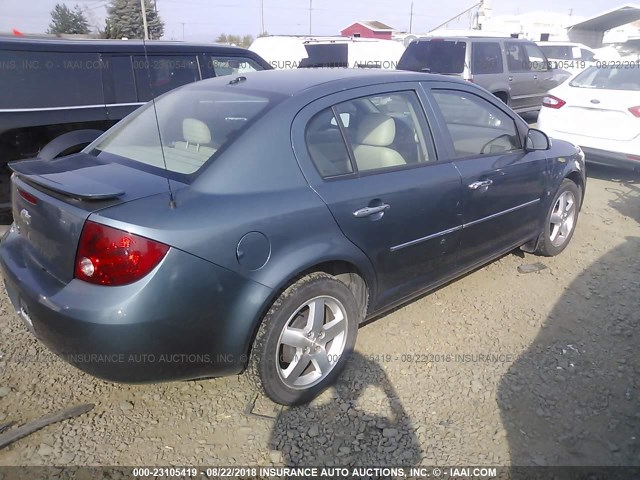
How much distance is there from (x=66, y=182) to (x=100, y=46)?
3.11 m

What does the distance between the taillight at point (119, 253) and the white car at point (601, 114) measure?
19.9 ft

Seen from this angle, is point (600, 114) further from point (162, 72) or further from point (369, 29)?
point (369, 29)

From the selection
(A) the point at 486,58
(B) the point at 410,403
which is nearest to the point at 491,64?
(A) the point at 486,58

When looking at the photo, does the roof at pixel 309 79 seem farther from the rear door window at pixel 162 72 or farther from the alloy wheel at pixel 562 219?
the rear door window at pixel 162 72

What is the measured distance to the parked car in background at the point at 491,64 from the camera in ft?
30.5

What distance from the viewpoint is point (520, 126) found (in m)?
3.88

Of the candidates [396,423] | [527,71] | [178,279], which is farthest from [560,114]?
[178,279]

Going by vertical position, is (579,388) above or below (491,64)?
below

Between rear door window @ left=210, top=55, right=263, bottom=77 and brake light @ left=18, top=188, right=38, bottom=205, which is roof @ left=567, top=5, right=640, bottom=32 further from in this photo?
brake light @ left=18, top=188, right=38, bottom=205

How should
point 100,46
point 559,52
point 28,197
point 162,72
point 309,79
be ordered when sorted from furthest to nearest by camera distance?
point 559,52 → point 162,72 → point 100,46 → point 309,79 → point 28,197

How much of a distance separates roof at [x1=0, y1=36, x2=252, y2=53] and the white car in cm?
444

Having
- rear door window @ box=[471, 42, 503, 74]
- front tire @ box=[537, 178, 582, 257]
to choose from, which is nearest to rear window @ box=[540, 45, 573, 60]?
rear door window @ box=[471, 42, 503, 74]

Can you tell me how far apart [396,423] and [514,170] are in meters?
2.05

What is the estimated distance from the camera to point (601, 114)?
21.0 feet
